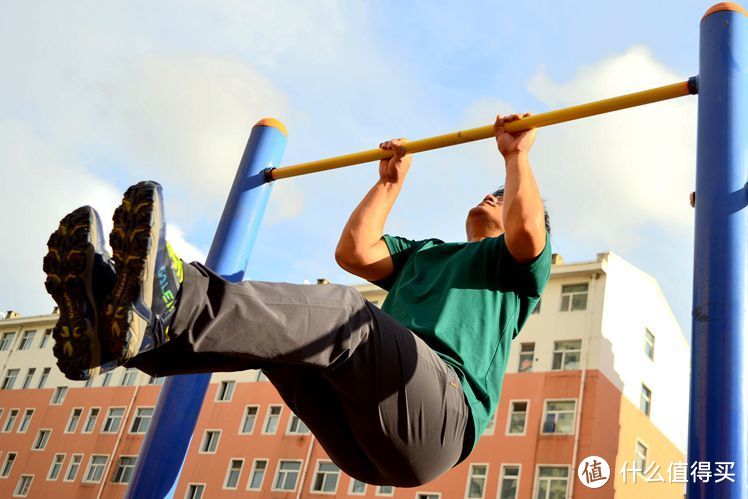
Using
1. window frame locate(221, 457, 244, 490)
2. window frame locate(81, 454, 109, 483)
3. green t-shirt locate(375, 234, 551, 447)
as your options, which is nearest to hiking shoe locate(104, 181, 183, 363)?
green t-shirt locate(375, 234, 551, 447)

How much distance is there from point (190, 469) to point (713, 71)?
28.8m

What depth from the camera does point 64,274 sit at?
2.32 metres

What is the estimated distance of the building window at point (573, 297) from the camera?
1032 inches

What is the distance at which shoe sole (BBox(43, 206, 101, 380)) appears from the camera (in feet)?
7.46

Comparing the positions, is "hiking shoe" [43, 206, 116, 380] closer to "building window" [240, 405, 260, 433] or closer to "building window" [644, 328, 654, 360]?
"building window" [644, 328, 654, 360]

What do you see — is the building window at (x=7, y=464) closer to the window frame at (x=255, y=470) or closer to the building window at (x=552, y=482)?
the window frame at (x=255, y=470)

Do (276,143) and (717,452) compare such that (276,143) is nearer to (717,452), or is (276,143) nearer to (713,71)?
(713,71)

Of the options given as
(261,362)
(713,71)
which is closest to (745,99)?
(713,71)

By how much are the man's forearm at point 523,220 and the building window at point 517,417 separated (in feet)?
73.0

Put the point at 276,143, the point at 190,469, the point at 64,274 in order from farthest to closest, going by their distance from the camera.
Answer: the point at 190,469, the point at 276,143, the point at 64,274

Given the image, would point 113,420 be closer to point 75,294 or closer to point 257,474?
point 257,474

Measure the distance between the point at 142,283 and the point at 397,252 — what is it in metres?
1.62

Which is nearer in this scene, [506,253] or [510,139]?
[506,253]

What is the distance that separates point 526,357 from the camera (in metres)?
25.9
